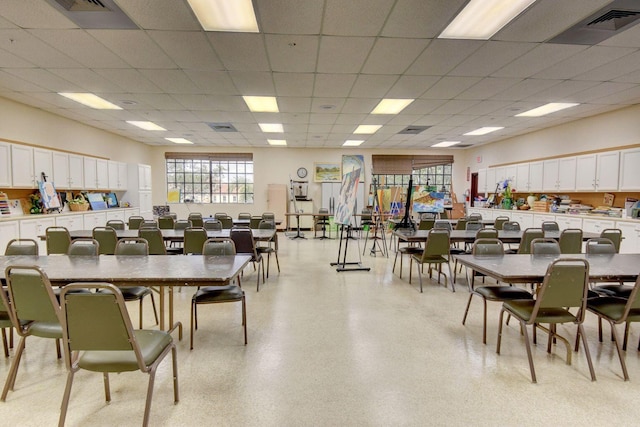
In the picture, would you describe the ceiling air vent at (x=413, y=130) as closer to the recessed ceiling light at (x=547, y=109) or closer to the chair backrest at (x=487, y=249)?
the recessed ceiling light at (x=547, y=109)

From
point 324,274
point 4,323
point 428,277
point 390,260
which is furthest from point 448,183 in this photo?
point 4,323

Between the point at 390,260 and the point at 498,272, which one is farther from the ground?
the point at 498,272

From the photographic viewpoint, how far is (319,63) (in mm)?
4348

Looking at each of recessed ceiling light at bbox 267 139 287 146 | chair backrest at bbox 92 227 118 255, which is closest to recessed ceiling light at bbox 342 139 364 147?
recessed ceiling light at bbox 267 139 287 146

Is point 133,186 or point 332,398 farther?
point 133,186

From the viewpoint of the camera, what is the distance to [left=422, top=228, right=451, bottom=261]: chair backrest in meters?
4.82

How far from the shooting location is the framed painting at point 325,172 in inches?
486

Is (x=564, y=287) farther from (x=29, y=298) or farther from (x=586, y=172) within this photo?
(x=586, y=172)

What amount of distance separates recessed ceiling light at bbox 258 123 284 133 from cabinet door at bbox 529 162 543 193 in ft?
22.9

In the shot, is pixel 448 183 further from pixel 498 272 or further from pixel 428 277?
pixel 498 272

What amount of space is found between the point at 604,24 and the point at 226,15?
403 cm

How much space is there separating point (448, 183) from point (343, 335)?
429 inches

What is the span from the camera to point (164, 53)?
13.4ft

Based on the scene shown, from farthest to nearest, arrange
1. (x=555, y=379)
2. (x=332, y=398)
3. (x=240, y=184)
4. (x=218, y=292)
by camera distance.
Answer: (x=240, y=184) → (x=218, y=292) → (x=555, y=379) → (x=332, y=398)
